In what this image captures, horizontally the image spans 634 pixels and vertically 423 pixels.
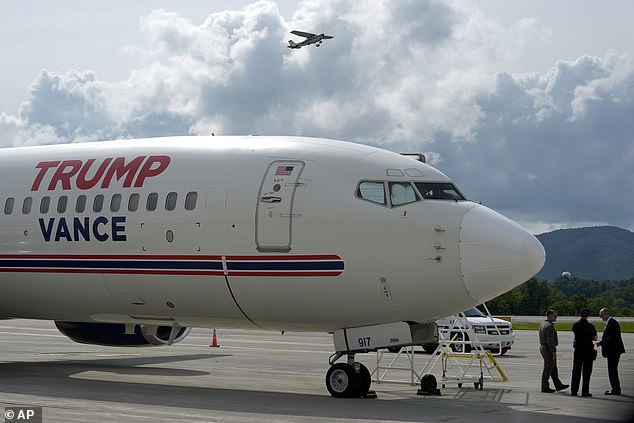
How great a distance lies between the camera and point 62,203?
22625 mm

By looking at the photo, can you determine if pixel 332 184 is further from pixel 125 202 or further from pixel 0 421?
pixel 0 421

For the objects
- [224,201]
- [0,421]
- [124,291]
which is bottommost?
[0,421]

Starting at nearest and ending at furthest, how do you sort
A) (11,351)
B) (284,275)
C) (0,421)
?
(0,421) < (284,275) < (11,351)

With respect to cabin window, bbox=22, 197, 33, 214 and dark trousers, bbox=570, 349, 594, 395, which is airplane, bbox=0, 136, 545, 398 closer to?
cabin window, bbox=22, 197, 33, 214

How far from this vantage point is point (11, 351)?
34.0m

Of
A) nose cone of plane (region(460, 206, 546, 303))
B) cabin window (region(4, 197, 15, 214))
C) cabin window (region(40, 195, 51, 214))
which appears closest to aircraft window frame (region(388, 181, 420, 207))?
nose cone of plane (region(460, 206, 546, 303))

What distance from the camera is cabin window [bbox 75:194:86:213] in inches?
874

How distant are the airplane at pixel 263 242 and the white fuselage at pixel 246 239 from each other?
0.09 feet

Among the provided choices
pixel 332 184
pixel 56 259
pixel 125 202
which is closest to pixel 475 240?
pixel 332 184

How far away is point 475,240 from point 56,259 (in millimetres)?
9270

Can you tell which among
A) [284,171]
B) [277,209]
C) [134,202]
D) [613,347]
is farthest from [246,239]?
[613,347]

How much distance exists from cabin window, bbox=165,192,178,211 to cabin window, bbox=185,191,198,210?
11.3 inches

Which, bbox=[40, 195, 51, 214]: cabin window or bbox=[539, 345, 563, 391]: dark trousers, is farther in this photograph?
bbox=[40, 195, 51, 214]: cabin window

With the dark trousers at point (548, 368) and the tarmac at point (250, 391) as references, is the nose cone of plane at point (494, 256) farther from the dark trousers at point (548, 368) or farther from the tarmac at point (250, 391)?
the dark trousers at point (548, 368)
